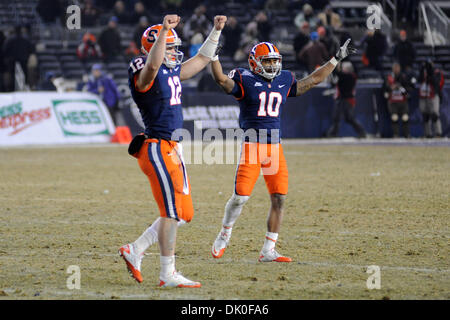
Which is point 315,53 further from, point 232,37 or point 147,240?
point 147,240

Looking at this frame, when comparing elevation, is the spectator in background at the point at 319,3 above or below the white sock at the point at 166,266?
above

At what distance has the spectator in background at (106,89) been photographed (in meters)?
22.2

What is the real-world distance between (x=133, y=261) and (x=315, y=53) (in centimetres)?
1807

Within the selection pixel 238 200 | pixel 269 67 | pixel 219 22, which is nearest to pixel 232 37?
pixel 269 67

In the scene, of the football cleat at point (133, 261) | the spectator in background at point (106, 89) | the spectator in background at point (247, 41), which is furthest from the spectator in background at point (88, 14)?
the football cleat at point (133, 261)

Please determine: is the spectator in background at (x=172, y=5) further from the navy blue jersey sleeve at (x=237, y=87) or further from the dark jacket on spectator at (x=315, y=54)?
the navy blue jersey sleeve at (x=237, y=87)

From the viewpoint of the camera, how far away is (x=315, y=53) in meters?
23.8

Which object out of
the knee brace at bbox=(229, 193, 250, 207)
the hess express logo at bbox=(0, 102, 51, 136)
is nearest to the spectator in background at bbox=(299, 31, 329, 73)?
the hess express logo at bbox=(0, 102, 51, 136)

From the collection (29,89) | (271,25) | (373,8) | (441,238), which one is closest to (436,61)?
(373,8)

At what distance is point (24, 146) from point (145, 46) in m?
15.3

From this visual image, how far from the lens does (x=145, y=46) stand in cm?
672

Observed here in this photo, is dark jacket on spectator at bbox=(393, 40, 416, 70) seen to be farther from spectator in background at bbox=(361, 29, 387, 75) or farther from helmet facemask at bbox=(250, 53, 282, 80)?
helmet facemask at bbox=(250, 53, 282, 80)

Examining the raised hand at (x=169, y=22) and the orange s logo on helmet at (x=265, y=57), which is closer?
the raised hand at (x=169, y=22)

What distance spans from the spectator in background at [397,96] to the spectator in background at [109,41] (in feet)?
26.8
